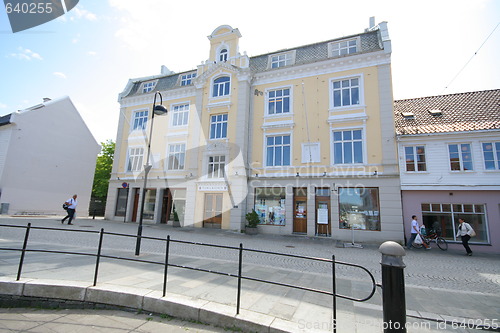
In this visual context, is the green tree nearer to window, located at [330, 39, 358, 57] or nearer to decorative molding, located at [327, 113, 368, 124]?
decorative molding, located at [327, 113, 368, 124]

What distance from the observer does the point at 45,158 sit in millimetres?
23953

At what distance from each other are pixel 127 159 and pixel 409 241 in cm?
2313

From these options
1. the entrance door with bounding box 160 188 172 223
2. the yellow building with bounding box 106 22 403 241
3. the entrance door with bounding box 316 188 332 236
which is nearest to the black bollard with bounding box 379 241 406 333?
the yellow building with bounding box 106 22 403 241

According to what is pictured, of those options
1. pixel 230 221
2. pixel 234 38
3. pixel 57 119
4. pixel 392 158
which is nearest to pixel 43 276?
pixel 230 221

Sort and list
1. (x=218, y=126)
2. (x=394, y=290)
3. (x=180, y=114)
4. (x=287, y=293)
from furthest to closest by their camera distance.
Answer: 1. (x=180, y=114)
2. (x=218, y=126)
3. (x=287, y=293)
4. (x=394, y=290)

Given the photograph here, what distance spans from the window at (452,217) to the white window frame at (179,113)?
18736 mm

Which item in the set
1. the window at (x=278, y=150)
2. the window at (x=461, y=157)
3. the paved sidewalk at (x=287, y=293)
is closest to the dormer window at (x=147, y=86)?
the window at (x=278, y=150)

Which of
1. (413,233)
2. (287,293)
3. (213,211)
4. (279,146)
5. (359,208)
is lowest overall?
(287,293)

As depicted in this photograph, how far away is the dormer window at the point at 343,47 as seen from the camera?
1781 centimetres

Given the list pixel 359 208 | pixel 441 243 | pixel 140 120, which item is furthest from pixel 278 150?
pixel 140 120

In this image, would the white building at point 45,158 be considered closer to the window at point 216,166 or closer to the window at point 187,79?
the window at point 187,79

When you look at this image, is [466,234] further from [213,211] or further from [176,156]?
[176,156]

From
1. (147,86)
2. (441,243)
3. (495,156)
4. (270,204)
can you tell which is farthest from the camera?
(147,86)

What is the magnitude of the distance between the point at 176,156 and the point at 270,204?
31.2ft
